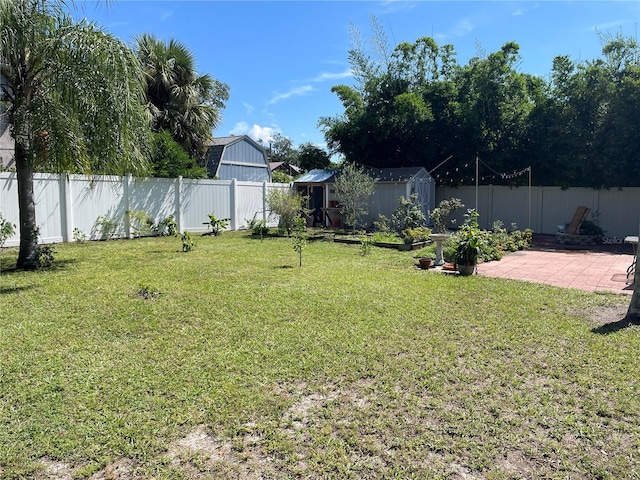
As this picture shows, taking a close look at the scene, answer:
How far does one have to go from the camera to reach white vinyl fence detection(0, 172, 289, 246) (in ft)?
33.8

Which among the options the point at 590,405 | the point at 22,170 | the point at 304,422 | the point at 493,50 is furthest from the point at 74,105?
the point at 493,50

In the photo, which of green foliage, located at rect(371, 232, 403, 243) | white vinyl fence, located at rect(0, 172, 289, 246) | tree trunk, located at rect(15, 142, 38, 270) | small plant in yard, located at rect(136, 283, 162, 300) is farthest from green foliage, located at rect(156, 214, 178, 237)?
small plant in yard, located at rect(136, 283, 162, 300)

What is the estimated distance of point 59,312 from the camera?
4.97m

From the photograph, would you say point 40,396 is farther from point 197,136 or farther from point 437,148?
point 437,148

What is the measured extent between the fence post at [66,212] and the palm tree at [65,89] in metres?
3.96

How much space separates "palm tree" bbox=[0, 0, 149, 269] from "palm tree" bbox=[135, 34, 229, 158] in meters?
8.51

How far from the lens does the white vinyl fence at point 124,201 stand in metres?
10.3

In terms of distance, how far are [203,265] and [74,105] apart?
336 centimetres

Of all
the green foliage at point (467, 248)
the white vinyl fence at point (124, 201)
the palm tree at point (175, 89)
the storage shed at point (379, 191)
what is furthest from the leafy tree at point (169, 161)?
the green foliage at point (467, 248)

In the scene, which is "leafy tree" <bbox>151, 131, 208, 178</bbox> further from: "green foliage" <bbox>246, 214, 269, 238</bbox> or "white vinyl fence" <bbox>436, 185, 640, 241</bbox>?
"white vinyl fence" <bbox>436, 185, 640, 241</bbox>

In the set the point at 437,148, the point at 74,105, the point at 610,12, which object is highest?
the point at 610,12

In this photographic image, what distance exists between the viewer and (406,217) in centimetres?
1336

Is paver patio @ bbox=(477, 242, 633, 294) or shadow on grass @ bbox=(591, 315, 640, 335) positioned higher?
paver patio @ bbox=(477, 242, 633, 294)

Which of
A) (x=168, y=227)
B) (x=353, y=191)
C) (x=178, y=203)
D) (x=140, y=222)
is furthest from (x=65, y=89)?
(x=353, y=191)
